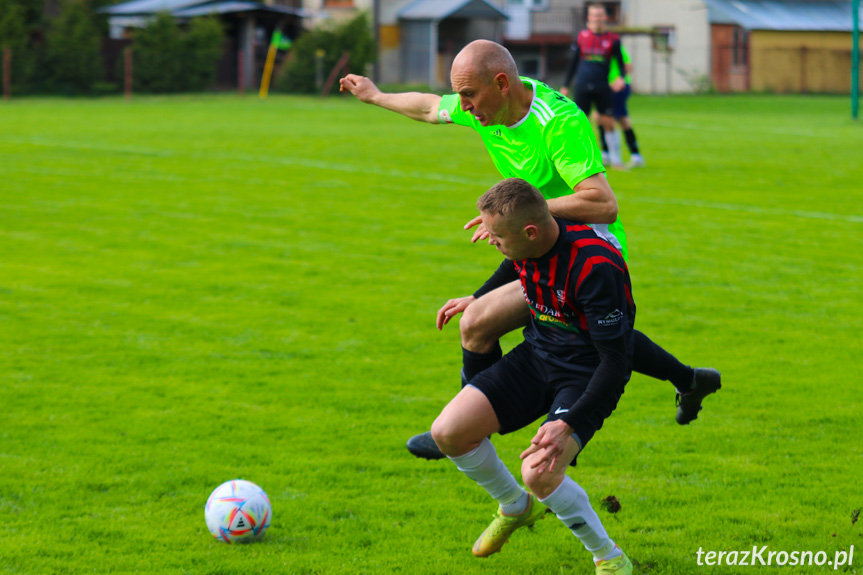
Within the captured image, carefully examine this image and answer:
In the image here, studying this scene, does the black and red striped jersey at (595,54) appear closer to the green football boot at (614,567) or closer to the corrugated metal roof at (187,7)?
the green football boot at (614,567)

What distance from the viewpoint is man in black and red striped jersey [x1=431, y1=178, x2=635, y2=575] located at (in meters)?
3.97

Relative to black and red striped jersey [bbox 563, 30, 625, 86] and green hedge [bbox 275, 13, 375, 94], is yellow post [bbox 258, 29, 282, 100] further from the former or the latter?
black and red striped jersey [bbox 563, 30, 625, 86]

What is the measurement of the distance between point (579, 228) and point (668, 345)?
12.3 feet

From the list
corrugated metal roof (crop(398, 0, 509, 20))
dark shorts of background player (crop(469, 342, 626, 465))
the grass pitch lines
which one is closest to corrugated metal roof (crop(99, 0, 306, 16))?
corrugated metal roof (crop(398, 0, 509, 20))

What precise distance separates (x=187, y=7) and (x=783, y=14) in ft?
102

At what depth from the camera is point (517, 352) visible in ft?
14.9

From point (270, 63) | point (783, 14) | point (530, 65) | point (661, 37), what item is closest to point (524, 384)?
point (270, 63)

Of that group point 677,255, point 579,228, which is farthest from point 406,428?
point 677,255

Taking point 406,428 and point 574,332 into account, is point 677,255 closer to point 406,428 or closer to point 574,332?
point 406,428

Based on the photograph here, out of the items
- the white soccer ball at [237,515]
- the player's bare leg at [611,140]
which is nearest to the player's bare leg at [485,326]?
the white soccer ball at [237,515]

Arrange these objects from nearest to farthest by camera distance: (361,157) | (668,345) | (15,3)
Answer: (668,345)
(361,157)
(15,3)

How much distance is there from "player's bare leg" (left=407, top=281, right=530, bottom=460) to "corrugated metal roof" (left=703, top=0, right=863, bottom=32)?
165ft

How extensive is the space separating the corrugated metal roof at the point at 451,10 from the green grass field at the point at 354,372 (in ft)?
114

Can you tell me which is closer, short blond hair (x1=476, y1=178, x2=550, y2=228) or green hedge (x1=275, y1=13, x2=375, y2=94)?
short blond hair (x1=476, y1=178, x2=550, y2=228)
